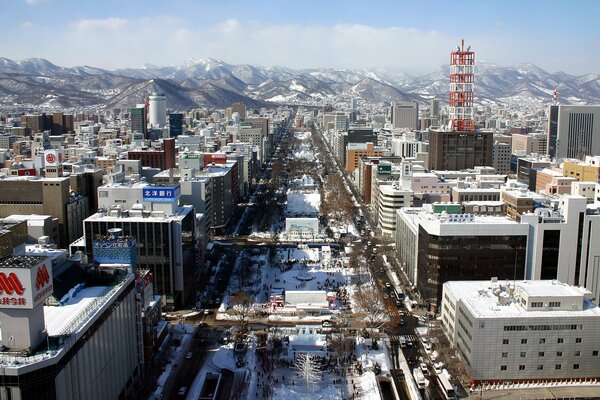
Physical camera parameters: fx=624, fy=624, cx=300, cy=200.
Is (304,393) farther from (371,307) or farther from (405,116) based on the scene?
(405,116)

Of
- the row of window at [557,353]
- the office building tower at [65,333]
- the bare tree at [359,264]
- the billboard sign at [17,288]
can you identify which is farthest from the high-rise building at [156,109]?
the billboard sign at [17,288]

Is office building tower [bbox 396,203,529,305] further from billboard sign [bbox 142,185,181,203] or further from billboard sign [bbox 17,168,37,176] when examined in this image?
billboard sign [bbox 17,168,37,176]

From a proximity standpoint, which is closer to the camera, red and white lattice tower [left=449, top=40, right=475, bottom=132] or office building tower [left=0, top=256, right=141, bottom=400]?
office building tower [left=0, top=256, right=141, bottom=400]

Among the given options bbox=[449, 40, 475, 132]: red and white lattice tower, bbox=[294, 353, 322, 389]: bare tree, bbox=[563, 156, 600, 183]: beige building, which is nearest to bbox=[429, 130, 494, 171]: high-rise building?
bbox=[449, 40, 475, 132]: red and white lattice tower

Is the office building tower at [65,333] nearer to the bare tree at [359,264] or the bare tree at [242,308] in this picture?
the bare tree at [242,308]

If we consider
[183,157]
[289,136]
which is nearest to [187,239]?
[183,157]

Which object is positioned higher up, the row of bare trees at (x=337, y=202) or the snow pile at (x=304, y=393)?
the row of bare trees at (x=337, y=202)
